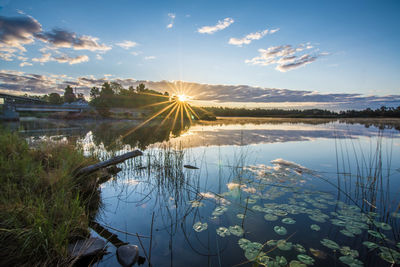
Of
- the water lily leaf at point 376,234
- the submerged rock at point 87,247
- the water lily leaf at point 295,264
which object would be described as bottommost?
the water lily leaf at point 376,234

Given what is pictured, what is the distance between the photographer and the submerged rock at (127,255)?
2.30m

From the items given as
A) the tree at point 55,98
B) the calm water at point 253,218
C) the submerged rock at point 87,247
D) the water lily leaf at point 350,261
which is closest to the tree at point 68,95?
the tree at point 55,98

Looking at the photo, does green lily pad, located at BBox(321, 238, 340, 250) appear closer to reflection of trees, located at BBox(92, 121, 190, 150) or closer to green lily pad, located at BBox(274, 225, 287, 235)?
green lily pad, located at BBox(274, 225, 287, 235)

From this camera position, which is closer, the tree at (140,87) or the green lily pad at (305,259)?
the green lily pad at (305,259)

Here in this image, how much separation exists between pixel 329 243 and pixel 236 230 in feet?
4.47

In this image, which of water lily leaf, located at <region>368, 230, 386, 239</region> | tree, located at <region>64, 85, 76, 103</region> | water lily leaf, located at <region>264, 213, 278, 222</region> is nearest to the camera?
water lily leaf, located at <region>368, 230, 386, 239</region>

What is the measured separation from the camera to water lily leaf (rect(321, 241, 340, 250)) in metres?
2.51

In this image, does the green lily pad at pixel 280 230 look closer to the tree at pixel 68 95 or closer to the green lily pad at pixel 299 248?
the green lily pad at pixel 299 248

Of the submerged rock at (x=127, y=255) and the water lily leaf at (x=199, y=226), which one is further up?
the submerged rock at (x=127, y=255)

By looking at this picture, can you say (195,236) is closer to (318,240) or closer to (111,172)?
(318,240)

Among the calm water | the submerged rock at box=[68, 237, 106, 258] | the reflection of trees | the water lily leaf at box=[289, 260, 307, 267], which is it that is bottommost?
the calm water

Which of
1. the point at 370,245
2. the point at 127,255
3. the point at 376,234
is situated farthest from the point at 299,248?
the point at 127,255

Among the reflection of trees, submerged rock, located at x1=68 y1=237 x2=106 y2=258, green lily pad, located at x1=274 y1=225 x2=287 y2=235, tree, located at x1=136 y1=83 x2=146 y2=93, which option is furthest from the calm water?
tree, located at x1=136 y1=83 x2=146 y2=93

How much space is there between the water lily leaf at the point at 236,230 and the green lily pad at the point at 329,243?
1.20 meters
